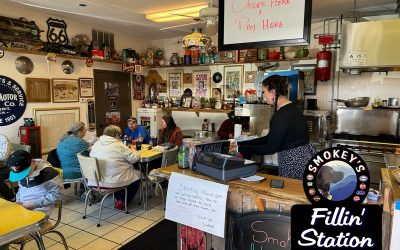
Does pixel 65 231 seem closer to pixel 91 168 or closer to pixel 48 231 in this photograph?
pixel 91 168

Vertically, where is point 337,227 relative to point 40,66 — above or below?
below

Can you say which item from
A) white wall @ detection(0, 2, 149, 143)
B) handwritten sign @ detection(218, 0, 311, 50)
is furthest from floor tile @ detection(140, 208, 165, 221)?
white wall @ detection(0, 2, 149, 143)

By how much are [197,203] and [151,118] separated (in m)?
4.56

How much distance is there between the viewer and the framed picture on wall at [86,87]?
502cm

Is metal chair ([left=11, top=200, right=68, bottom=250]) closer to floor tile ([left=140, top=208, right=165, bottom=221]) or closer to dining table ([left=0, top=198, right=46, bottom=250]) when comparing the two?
dining table ([left=0, top=198, right=46, bottom=250])

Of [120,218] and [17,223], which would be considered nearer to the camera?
[17,223]

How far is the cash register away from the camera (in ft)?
5.03

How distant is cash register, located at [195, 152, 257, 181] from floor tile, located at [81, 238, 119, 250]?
156cm

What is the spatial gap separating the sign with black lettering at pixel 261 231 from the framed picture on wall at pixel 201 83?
441cm

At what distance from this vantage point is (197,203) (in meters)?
1.54

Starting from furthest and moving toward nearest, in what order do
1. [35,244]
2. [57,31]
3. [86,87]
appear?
[86,87] → [57,31] → [35,244]

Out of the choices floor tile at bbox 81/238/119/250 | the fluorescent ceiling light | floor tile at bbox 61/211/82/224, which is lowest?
floor tile at bbox 81/238/119/250

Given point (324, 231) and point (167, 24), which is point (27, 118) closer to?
point (167, 24)

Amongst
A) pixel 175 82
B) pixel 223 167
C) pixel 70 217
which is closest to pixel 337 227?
pixel 223 167
